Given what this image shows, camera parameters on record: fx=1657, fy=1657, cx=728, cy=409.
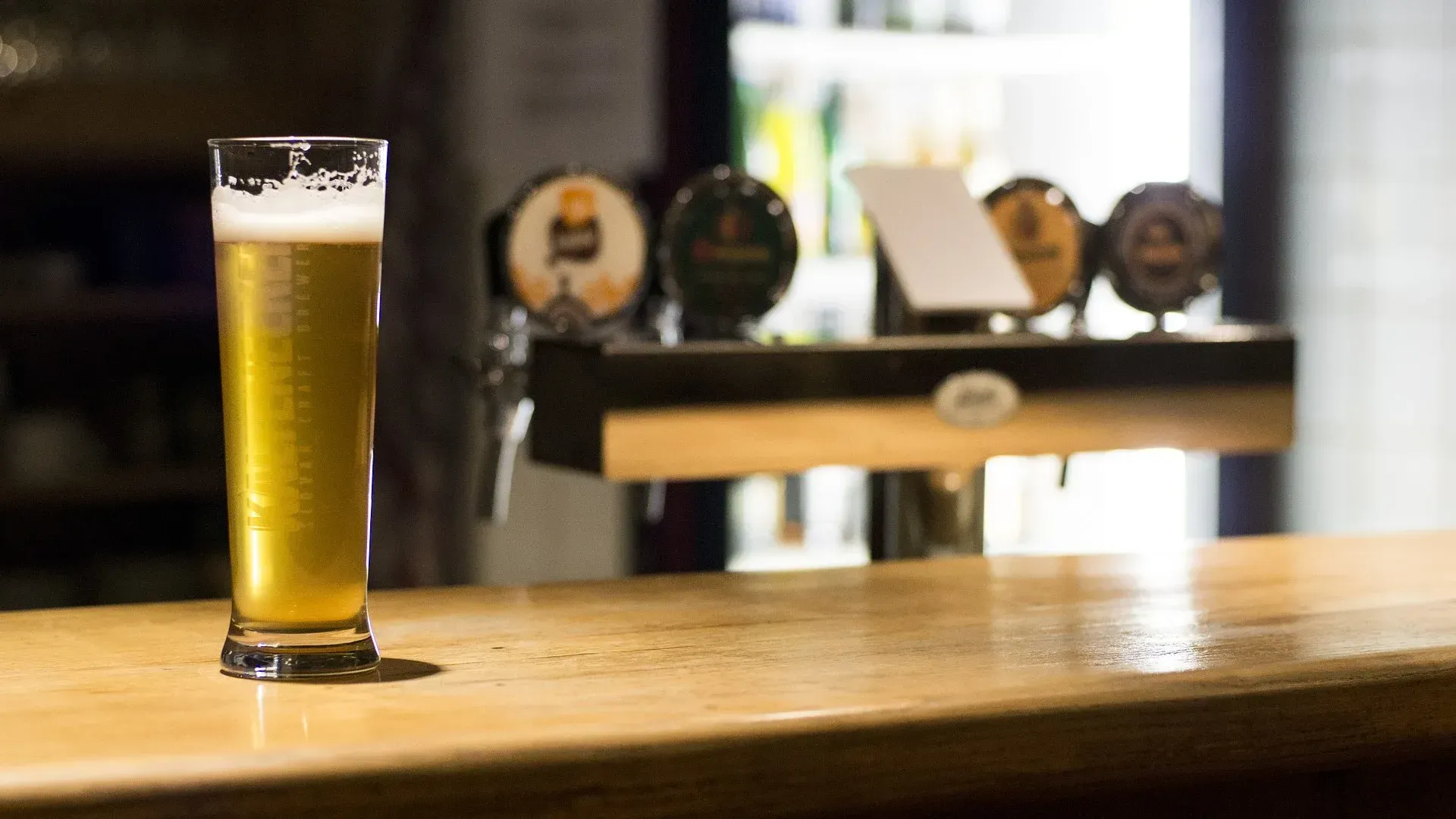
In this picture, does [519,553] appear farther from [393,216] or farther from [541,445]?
[541,445]

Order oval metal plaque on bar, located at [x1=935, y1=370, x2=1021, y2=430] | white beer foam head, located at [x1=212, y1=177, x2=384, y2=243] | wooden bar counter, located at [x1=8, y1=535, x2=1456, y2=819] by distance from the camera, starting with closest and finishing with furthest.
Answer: wooden bar counter, located at [x1=8, y1=535, x2=1456, y2=819] < white beer foam head, located at [x1=212, y1=177, x2=384, y2=243] < oval metal plaque on bar, located at [x1=935, y1=370, x2=1021, y2=430]

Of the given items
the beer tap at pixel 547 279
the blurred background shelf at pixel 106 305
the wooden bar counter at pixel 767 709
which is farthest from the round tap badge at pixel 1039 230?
the blurred background shelf at pixel 106 305

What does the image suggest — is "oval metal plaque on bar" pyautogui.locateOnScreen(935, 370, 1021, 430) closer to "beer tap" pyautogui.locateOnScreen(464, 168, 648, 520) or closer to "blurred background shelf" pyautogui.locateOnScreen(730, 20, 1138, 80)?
"beer tap" pyautogui.locateOnScreen(464, 168, 648, 520)

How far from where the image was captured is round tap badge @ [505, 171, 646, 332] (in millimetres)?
1714

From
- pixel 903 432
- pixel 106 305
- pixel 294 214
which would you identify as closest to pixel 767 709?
pixel 294 214

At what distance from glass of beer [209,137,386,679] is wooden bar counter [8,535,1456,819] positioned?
0.04m

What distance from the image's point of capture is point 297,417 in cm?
87

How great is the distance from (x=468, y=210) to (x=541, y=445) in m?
1.84

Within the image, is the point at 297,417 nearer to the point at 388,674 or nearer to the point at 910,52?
the point at 388,674

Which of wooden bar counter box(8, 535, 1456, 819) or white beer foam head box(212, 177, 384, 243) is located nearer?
wooden bar counter box(8, 535, 1456, 819)

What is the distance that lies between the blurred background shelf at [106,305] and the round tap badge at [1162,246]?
2.06 metres

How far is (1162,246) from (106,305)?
2.25m

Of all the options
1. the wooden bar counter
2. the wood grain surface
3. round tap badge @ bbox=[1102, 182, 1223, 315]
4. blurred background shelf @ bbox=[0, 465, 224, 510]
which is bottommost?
blurred background shelf @ bbox=[0, 465, 224, 510]

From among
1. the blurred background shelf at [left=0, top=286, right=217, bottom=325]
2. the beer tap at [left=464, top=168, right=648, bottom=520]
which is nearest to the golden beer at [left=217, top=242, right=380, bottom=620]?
the beer tap at [left=464, top=168, right=648, bottom=520]
